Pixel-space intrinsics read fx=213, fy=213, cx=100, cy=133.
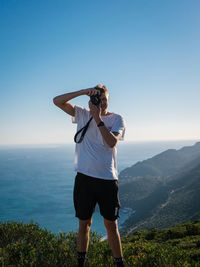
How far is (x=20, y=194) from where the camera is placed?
97.9 meters

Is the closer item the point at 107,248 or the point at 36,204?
the point at 107,248

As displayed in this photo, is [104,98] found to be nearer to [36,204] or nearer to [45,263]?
[45,263]

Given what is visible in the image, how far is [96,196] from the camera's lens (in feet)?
6.73

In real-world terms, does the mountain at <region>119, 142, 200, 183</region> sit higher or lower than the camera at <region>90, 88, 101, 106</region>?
lower

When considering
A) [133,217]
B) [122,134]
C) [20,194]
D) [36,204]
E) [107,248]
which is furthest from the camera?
[20,194]

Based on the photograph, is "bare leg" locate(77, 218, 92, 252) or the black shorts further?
"bare leg" locate(77, 218, 92, 252)

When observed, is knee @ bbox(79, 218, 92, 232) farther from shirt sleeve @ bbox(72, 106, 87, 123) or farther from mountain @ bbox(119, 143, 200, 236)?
mountain @ bbox(119, 143, 200, 236)

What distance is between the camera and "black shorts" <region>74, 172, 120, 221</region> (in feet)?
6.55

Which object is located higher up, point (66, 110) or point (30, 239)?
point (66, 110)

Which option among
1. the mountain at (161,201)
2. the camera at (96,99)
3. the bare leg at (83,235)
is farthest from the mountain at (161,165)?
the camera at (96,99)

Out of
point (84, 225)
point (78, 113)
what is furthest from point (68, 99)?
point (84, 225)

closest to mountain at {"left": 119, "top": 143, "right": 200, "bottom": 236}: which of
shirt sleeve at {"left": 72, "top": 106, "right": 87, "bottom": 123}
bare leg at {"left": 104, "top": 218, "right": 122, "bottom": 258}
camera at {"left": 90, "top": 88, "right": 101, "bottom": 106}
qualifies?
bare leg at {"left": 104, "top": 218, "right": 122, "bottom": 258}

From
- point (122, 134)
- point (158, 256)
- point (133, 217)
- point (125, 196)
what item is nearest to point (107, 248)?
point (158, 256)

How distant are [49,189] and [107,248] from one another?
113454 millimetres
